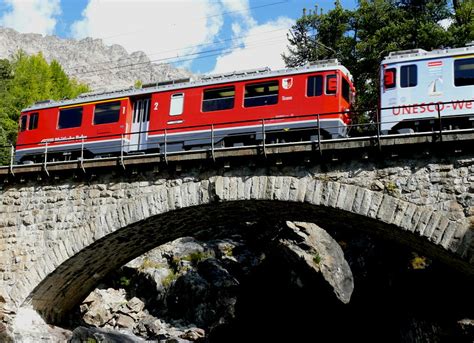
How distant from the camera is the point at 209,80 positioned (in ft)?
59.3

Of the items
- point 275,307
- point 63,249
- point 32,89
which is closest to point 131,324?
point 275,307

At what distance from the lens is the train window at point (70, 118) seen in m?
20.0

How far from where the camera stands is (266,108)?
55.9 feet

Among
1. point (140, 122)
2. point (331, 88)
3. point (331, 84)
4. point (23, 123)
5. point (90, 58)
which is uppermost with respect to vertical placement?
point (90, 58)

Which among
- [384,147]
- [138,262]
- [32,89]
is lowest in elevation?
[138,262]

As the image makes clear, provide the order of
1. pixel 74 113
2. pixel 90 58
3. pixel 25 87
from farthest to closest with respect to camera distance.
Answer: pixel 90 58, pixel 25 87, pixel 74 113

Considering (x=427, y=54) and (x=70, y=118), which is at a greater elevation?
(x=427, y=54)

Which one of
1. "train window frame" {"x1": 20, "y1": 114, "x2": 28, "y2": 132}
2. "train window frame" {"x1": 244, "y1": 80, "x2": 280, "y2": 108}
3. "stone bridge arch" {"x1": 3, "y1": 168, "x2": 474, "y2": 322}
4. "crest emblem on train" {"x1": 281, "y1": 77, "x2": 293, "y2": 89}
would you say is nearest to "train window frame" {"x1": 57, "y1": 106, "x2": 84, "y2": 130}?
"train window frame" {"x1": 20, "y1": 114, "x2": 28, "y2": 132}

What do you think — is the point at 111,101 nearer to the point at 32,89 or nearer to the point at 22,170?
the point at 22,170

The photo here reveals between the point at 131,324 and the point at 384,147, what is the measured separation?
50.8 ft

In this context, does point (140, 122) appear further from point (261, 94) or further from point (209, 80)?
point (261, 94)

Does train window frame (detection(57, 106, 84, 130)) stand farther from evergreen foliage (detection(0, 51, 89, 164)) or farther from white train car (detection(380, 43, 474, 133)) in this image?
evergreen foliage (detection(0, 51, 89, 164))

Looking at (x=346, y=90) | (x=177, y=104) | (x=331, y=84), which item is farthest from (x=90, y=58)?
(x=331, y=84)

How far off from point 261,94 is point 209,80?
6.41 ft
